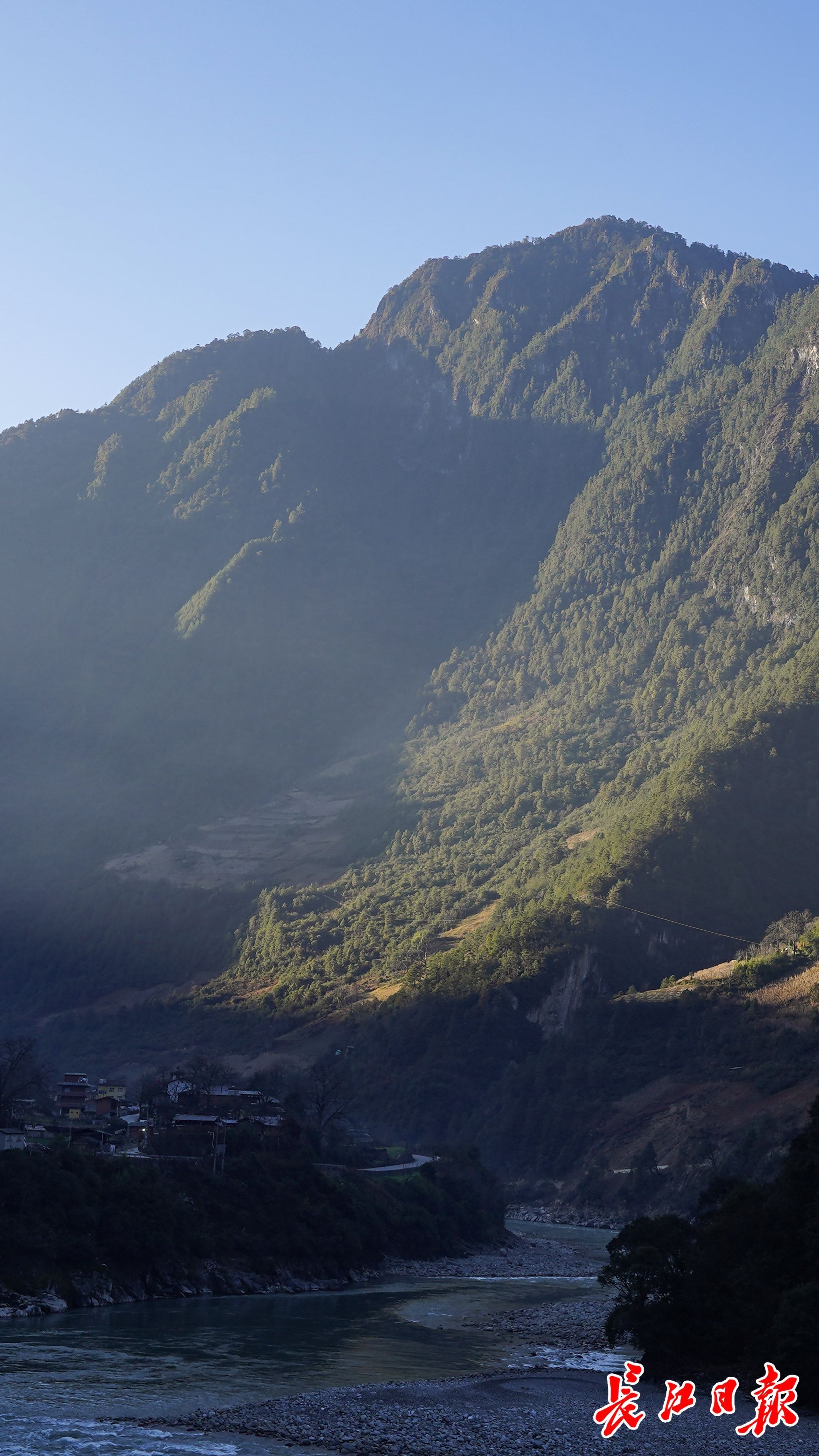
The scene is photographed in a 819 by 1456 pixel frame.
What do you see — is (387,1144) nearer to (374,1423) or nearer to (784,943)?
(784,943)

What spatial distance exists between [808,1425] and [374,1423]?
17312 millimetres

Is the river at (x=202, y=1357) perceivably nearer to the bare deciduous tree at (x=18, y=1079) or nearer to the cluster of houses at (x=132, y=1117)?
the cluster of houses at (x=132, y=1117)

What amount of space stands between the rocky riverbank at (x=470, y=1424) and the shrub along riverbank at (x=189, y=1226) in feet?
84.0

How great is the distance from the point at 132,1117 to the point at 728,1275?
68.0 metres

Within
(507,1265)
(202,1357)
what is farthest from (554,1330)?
(507,1265)

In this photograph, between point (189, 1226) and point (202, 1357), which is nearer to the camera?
point (202, 1357)

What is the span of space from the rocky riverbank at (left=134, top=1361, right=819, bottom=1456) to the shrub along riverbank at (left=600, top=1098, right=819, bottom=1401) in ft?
14.4

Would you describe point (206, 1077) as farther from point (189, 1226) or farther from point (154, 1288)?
point (154, 1288)

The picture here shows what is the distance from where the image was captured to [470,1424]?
50125 mm

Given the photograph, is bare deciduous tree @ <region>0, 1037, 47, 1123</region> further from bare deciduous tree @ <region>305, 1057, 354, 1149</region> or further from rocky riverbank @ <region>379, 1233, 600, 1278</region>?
rocky riverbank @ <region>379, 1233, 600, 1278</region>

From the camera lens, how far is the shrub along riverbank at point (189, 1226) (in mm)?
76188

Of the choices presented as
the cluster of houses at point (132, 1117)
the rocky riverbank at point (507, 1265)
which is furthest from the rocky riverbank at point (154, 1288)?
the cluster of houses at point (132, 1117)

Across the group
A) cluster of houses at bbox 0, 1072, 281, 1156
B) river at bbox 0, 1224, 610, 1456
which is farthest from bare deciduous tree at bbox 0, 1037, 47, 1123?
river at bbox 0, 1224, 610, 1456

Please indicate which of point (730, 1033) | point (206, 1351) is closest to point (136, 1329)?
point (206, 1351)
